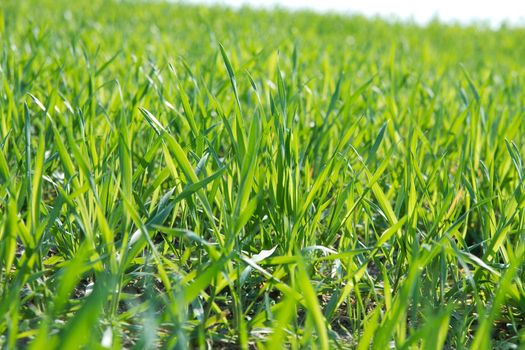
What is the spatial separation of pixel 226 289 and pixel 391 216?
34 centimetres

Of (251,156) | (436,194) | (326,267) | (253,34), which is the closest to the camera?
(251,156)

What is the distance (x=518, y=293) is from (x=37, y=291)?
2.71 ft

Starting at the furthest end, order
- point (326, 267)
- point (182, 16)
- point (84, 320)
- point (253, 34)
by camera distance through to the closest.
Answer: point (182, 16)
point (253, 34)
point (326, 267)
point (84, 320)

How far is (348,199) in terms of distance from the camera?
1384 mm

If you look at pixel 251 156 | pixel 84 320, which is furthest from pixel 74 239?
pixel 84 320

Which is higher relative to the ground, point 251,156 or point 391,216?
point 251,156

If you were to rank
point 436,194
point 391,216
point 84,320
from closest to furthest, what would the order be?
point 84,320 → point 391,216 → point 436,194

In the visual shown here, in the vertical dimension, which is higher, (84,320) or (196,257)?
(84,320)

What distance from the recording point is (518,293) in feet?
4.03

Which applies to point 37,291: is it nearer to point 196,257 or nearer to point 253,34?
point 196,257

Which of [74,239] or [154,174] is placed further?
[154,174]

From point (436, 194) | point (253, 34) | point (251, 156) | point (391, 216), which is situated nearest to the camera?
point (251, 156)

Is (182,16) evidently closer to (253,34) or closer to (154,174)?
(253,34)

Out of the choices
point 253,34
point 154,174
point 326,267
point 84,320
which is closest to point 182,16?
point 253,34
